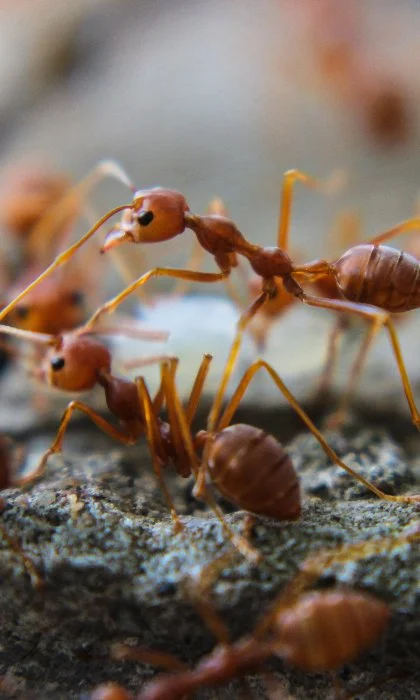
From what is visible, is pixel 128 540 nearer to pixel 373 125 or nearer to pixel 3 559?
pixel 3 559

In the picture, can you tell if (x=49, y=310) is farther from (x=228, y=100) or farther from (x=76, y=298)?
(x=228, y=100)

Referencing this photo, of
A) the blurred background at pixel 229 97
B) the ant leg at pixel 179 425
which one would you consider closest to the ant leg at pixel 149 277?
the ant leg at pixel 179 425

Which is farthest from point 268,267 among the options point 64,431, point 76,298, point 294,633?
point 294,633

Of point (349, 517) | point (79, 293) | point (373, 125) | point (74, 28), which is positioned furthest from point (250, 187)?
point (349, 517)

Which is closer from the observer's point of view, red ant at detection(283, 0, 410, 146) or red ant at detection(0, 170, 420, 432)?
red ant at detection(0, 170, 420, 432)

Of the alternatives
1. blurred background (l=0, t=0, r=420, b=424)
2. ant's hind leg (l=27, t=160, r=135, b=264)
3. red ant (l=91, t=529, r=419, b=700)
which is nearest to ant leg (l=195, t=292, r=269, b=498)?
red ant (l=91, t=529, r=419, b=700)

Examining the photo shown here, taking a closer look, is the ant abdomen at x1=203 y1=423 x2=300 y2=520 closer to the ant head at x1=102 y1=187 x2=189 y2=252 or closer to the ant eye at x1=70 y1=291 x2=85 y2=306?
the ant head at x1=102 y1=187 x2=189 y2=252

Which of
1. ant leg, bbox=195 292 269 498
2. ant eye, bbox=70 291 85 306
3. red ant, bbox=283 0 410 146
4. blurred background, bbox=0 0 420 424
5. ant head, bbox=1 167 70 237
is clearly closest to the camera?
ant leg, bbox=195 292 269 498
